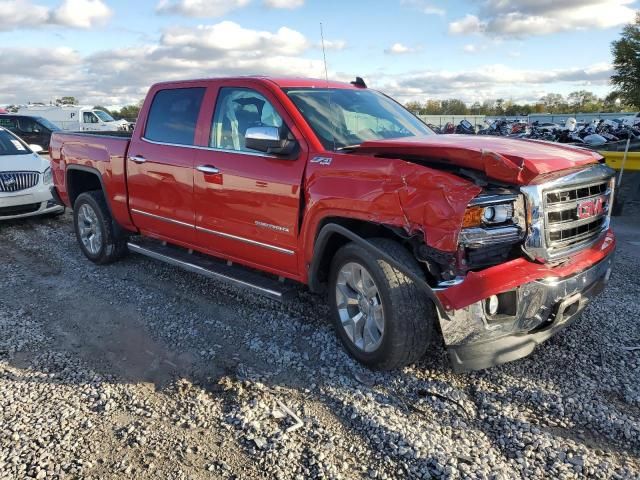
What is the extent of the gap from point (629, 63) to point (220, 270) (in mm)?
53602

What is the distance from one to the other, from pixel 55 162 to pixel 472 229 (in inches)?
225

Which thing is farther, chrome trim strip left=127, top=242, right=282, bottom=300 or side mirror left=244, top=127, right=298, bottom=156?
chrome trim strip left=127, top=242, right=282, bottom=300

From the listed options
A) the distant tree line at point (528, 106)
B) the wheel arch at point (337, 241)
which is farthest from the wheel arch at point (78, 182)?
the distant tree line at point (528, 106)

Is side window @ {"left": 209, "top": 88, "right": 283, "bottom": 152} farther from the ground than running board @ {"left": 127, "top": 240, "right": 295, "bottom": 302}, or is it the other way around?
side window @ {"left": 209, "top": 88, "right": 283, "bottom": 152}

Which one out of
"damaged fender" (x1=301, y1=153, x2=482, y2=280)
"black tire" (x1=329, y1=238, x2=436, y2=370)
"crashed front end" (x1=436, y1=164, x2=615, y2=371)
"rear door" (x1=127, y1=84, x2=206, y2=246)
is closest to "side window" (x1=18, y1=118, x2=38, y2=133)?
"rear door" (x1=127, y1=84, x2=206, y2=246)

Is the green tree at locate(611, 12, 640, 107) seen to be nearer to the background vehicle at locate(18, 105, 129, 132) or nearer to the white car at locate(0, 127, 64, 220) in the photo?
the background vehicle at locate(18, 105, 129, 132)

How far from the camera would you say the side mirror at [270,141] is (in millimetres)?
3883

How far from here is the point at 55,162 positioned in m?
6.93

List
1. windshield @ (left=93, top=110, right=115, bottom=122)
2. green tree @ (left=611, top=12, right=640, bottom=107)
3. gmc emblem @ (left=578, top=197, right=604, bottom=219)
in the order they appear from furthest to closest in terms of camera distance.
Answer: green tree @ (left=611, top=12, right=640, bottom=107) < windshield @ (left=93, top=110, right=115, bottom=122) < gmc emblem @ (left=578, top=197, right=604, bottom=219)

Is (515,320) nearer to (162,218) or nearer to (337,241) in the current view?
(337,241)

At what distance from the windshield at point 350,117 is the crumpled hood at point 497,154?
0.49 metres

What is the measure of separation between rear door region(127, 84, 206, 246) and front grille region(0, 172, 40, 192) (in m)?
3.81

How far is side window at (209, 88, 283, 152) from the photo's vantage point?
14.4 ft

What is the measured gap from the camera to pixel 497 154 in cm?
313
